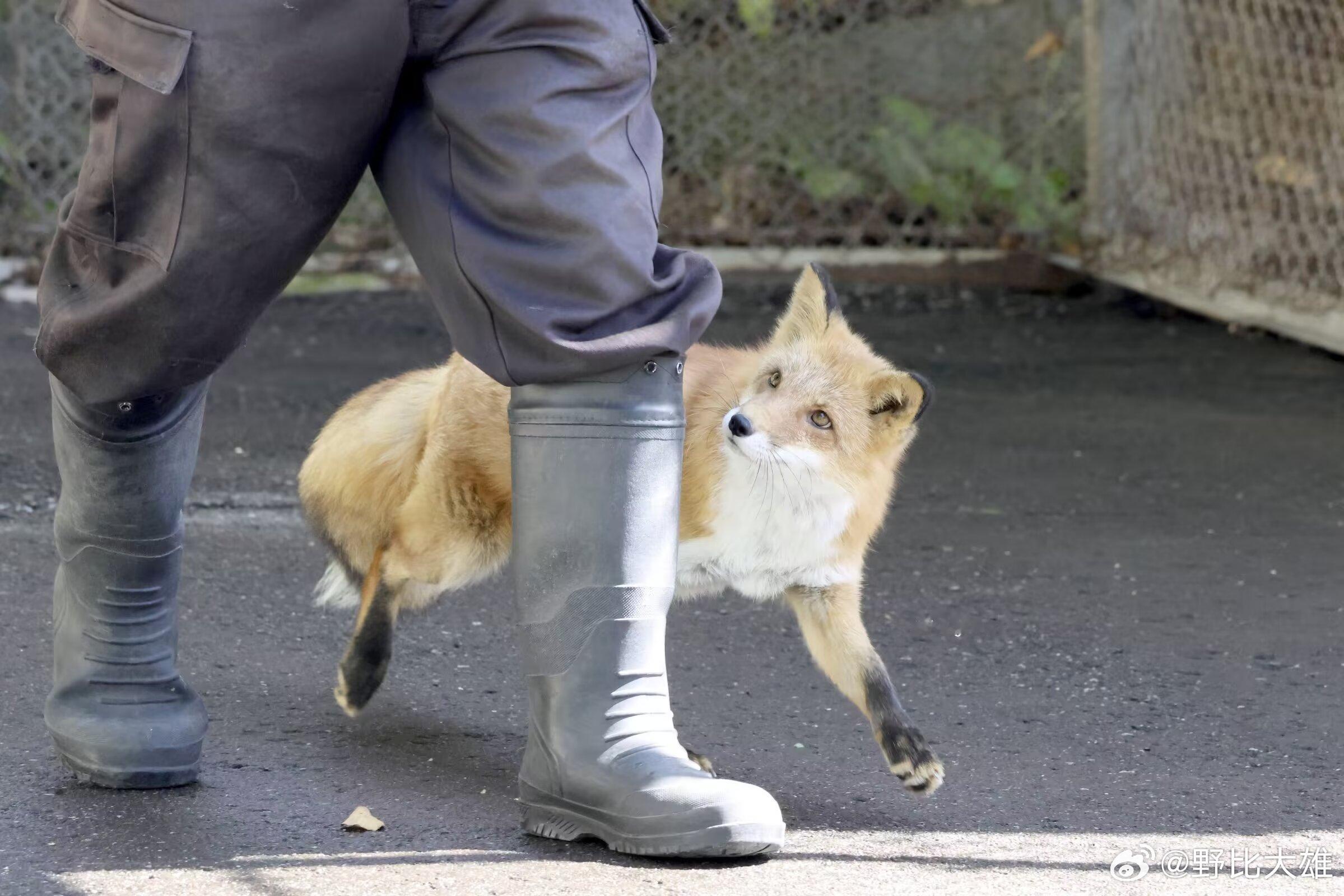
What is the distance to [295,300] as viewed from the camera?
7.45 meters

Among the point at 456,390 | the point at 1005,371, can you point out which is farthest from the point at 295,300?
the point at 456,390

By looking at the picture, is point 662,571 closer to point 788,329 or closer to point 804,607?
point 804,607

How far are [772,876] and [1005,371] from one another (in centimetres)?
447

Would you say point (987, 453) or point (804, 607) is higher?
Answer: point (804, 607)

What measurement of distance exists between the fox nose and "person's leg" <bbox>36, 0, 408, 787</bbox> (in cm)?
103

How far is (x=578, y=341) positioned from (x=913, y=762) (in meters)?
0.92

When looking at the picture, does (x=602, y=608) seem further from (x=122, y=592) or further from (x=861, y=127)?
(x=861, y=127)

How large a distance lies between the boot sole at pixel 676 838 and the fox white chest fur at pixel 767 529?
0.83 m

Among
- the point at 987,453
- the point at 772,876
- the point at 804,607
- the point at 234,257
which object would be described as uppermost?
the point at 234,257

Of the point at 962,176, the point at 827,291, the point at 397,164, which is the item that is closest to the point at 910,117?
the point at 962,176

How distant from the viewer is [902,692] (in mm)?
3080

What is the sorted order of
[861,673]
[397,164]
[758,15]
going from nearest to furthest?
[397,164] → [861,673] → [758,15]

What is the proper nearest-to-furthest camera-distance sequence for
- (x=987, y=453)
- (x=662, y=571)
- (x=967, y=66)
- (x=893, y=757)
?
(x=662, y=571) < (x=893, y=757) < (x=987, y=453) < (x=967, y=66)

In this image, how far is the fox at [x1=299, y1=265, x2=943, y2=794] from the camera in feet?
9.55
